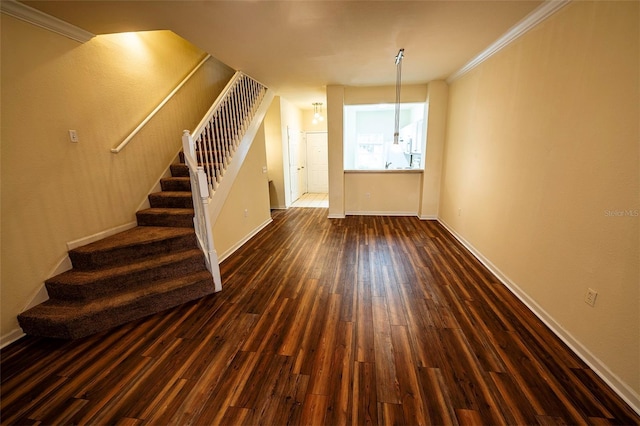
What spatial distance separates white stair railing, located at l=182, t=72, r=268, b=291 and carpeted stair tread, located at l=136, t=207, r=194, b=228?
21cm

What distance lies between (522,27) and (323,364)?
3.46 meters

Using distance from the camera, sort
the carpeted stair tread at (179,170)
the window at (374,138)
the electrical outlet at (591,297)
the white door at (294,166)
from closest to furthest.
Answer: the electrical outlet at (591,297) < the carpeted stair tread at (179,170) < the white door at (294,166) < the window at (374,138)

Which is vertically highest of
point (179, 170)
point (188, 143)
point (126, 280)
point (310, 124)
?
point (310, 124)

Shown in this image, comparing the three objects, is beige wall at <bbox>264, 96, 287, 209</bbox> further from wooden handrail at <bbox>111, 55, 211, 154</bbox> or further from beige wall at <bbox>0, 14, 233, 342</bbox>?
beige wall at <bbox>0, 14, 233, 342</bbox>

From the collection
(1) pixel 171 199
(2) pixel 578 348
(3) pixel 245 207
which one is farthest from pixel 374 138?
(2) pixel 578 348

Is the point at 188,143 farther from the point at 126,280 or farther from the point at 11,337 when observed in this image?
the point at 11,337

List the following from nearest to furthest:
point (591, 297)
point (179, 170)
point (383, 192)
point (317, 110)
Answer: point (591, 297) < point (179, 170) < point (383, 192) < point (317, 110)

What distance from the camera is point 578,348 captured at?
5.85ft

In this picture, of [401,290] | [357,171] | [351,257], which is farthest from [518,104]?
[357,171]

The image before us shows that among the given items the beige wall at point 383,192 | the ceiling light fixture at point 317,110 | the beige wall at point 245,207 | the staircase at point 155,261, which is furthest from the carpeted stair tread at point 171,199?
the ceiling light fixture at point 317,110

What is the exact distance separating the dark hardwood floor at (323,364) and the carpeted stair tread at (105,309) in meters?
0.08

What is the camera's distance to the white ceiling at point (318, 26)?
212 centimetres

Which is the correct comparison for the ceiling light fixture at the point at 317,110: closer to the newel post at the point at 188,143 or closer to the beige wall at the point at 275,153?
the beige wall at the point at 275,153

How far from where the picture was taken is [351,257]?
11.5 feet
